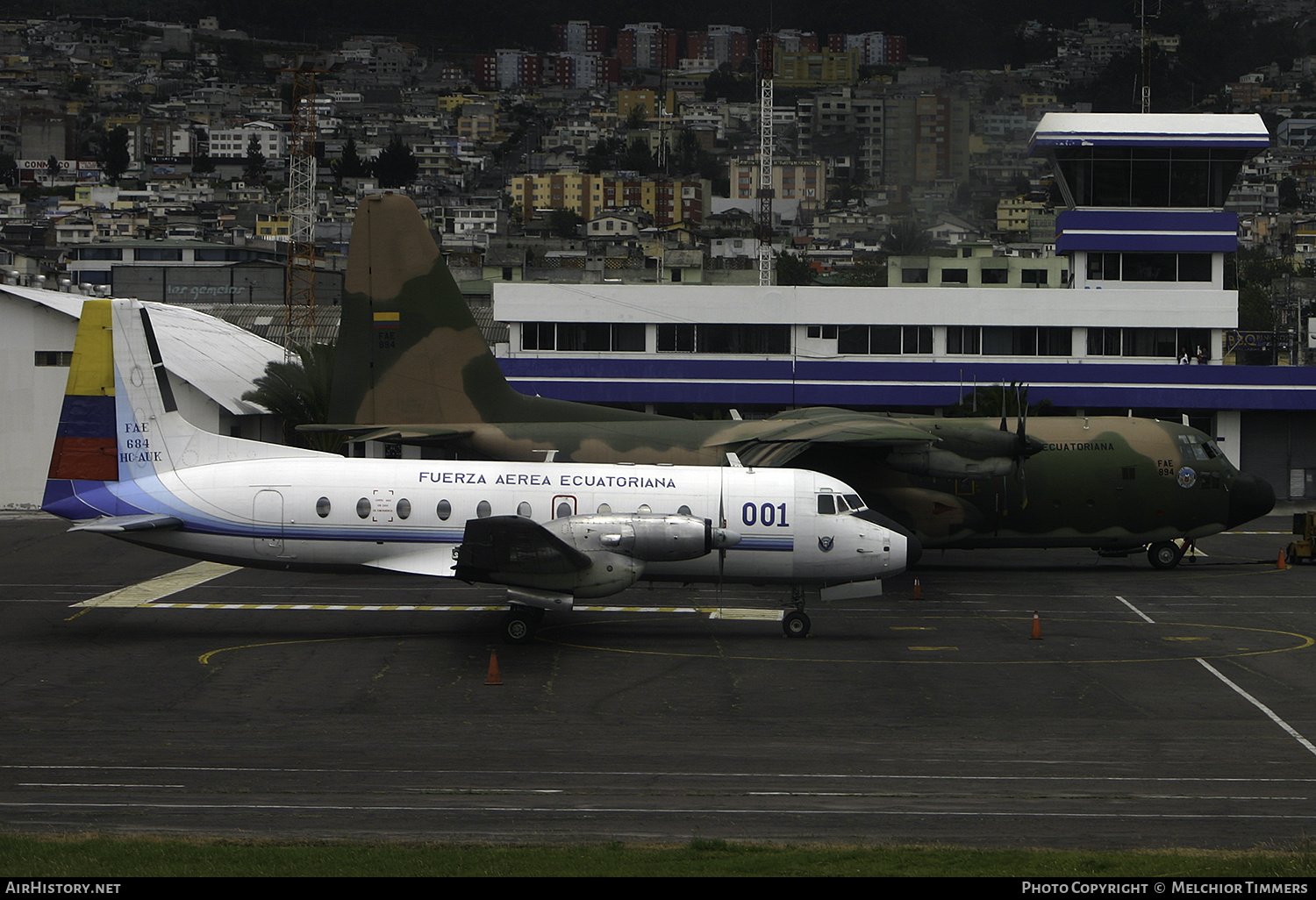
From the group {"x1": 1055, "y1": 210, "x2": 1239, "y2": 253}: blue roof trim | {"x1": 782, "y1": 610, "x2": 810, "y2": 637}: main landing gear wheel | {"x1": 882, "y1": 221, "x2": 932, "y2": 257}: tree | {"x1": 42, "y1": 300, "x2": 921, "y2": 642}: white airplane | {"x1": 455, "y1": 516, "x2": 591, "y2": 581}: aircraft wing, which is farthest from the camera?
{"x1": 882, "y1": 221, "x2": 932, "y2": 257}: tree

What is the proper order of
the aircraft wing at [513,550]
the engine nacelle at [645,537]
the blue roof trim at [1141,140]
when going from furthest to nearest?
the blue roof trim at [1141,140] < the engine nacelle at [645,537] < the aircraft wing at [513,550]

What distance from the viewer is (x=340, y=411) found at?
34.9m

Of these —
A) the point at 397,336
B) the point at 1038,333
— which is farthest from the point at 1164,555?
the point at 1038,333

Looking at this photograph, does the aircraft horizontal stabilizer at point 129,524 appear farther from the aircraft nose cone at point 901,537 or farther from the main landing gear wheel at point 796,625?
the aircraft nose cone at point 901,537

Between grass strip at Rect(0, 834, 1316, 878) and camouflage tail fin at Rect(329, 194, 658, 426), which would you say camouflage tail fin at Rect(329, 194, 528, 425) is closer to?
camouflage tail fin at Rect(329, 194, 658, 426)

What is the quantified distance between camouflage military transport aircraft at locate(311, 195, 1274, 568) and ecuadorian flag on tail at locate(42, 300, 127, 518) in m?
6.69

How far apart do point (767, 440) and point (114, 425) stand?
15779 millimetres

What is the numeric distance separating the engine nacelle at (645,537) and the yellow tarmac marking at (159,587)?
10.4 metres

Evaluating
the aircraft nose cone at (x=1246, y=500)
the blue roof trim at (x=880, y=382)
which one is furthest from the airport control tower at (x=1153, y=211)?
the aircraft nose cone at (x=1246, y=500)

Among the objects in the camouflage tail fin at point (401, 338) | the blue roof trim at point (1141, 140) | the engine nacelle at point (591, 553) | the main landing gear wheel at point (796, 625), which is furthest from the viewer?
the blue roof trim at point (1141, 140)

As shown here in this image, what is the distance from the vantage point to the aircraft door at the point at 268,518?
2712 centimetres

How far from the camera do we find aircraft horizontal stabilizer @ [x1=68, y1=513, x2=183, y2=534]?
1050 inches

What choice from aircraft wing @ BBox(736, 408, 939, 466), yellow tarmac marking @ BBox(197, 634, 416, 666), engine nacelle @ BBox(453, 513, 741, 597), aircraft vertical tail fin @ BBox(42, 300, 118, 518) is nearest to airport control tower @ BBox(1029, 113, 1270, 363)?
aircraft wing @ BBox(736, 408, 939, 466)

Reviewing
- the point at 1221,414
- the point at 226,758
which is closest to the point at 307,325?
the point at 1221,414
